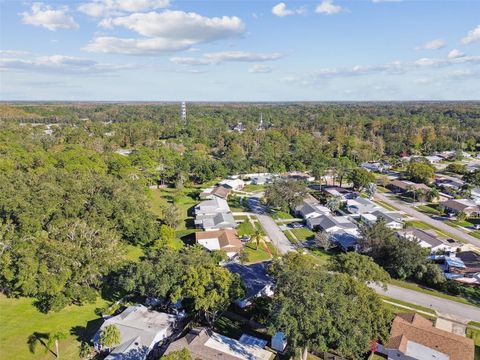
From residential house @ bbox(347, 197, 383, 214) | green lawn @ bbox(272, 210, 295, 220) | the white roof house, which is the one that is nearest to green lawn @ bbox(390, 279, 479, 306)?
residential house @ bbox(347, 197, 383, 214)

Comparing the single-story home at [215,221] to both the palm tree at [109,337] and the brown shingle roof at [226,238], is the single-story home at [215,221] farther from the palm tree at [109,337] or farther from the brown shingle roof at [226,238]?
the palm tree at [109,337]

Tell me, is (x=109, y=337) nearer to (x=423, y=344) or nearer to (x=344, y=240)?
(x=423, y=344)

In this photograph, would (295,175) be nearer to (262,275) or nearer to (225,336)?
(262,275)

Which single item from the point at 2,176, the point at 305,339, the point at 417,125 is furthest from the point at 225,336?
the point at 417,125

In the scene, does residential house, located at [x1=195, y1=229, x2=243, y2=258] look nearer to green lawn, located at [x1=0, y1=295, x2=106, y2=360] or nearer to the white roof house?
the white roof house

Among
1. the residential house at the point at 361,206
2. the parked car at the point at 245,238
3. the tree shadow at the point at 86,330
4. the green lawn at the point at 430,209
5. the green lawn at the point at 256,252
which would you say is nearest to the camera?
the tree shadow at the point at 86,330

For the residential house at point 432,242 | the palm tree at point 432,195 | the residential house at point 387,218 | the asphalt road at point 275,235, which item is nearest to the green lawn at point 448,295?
the residential house at point 432,242
